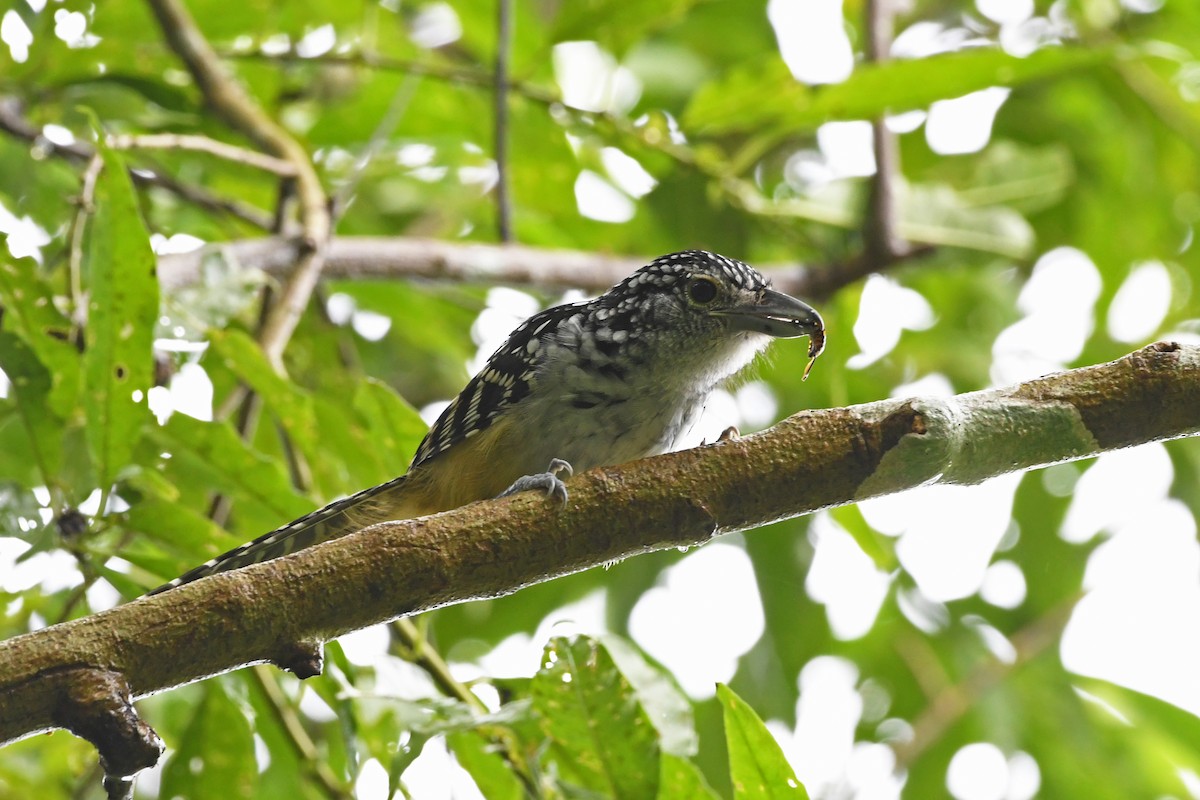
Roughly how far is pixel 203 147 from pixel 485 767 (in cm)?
190

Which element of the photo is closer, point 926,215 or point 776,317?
point 776,317

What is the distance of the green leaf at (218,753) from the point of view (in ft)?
9.72

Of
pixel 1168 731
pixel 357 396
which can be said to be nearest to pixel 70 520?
pixel 357 396

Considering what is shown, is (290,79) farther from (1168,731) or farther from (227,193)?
(1168,731)

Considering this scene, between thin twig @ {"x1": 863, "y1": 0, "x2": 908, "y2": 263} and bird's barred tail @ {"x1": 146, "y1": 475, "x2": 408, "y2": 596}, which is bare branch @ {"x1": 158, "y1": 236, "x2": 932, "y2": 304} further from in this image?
bird's barred tail @ {"x1": 146, "y1": 475, "x2": 408, "y2": 596}

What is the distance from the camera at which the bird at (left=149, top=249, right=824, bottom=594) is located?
307 cm

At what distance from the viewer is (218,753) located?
2969mm

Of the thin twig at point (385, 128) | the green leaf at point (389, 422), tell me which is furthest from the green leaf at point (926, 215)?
the green leaf at point (389, 422)

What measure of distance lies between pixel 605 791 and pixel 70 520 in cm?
118

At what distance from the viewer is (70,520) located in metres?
2.63

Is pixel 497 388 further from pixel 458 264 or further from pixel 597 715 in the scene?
pixel 597 715

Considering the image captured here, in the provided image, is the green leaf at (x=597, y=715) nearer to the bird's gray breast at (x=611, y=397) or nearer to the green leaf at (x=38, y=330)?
the bird's gray breast at (x=611, y=397)

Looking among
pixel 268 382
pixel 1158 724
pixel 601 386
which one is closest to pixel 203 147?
pixel 268 382

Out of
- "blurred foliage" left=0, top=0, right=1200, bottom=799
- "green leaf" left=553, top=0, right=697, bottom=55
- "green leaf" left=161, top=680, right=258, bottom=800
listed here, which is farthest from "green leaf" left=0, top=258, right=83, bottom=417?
"green leaf" left=553, top=0, right=697, bottom=55
